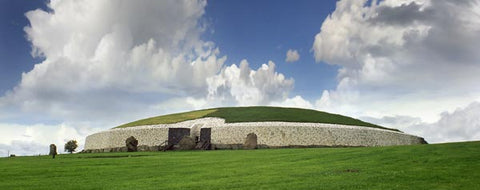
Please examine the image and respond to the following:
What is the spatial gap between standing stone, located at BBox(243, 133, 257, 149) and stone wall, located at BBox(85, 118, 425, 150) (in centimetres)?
416

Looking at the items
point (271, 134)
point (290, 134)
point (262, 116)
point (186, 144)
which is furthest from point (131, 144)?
point (290, 134)

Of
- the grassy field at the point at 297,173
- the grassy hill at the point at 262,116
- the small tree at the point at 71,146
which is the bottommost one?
the grassy field at the point at 297,173

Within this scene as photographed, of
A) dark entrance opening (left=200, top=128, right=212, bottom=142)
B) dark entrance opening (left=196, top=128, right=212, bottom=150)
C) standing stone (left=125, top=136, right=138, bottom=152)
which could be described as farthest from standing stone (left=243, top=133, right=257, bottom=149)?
standing stone (left=125, top=136, right=138, bottom=152)

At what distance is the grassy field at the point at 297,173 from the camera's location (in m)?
19.0

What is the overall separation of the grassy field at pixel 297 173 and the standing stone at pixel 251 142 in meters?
22.9

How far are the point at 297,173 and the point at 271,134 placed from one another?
36355 mm

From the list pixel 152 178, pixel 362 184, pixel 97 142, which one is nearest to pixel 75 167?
pixel 152 178

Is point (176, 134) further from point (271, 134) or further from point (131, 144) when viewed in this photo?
point (271, 134)

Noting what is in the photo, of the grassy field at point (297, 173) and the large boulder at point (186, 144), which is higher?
the large boulder at point (186, 144)

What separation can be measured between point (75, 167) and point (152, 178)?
368 inches

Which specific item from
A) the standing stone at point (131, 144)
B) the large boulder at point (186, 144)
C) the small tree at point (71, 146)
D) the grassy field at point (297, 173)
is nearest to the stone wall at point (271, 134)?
the standing stone at point (131, 144)

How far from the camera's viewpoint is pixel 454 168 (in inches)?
835

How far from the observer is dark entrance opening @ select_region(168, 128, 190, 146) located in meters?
61.3

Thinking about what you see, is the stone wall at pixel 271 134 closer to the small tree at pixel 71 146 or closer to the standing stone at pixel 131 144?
the standing stone at pixel 131 144
